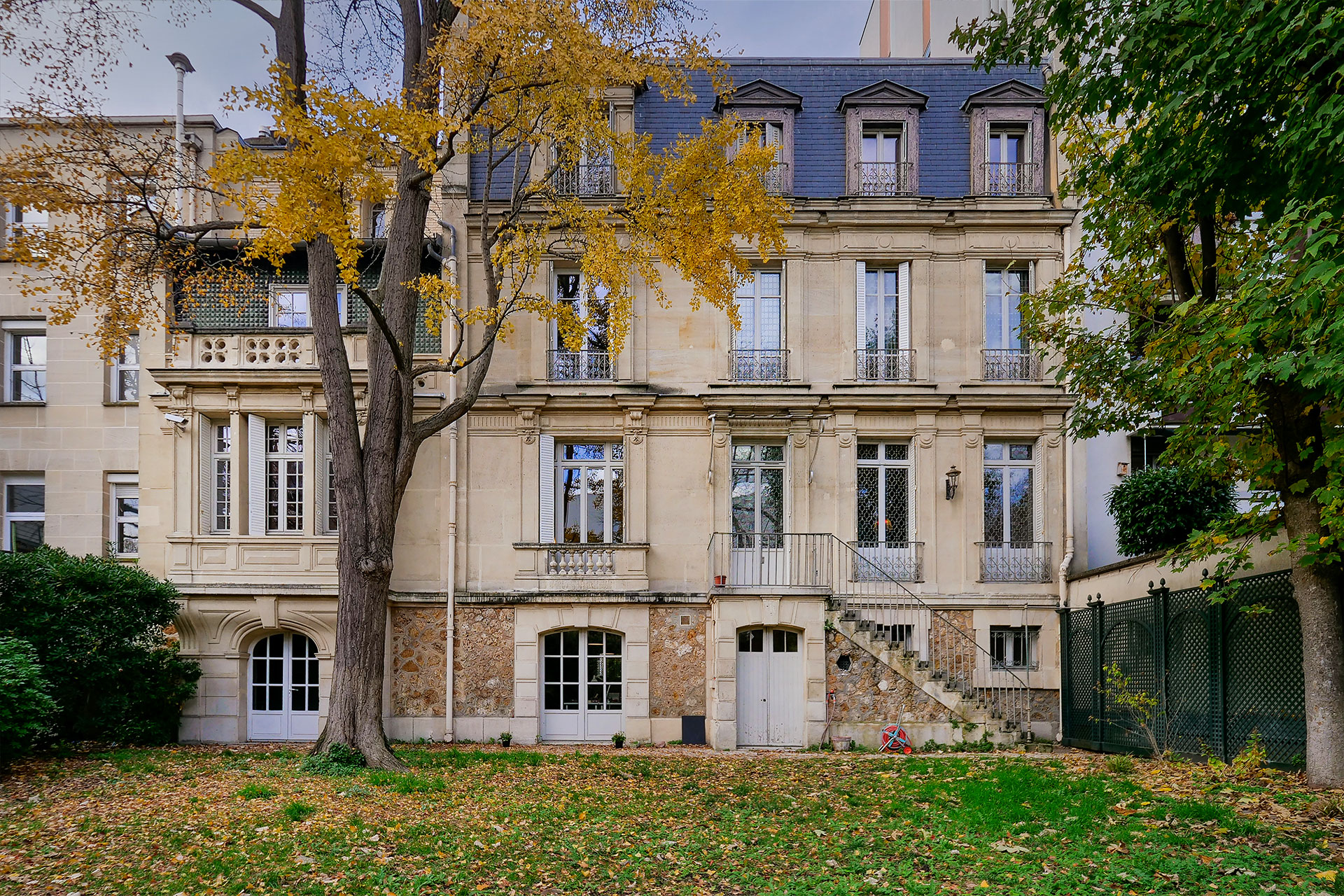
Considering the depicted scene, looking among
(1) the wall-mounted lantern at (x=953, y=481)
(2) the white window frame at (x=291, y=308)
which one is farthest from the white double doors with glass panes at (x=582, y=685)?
(2) the white window frame at (x=291, y=308)

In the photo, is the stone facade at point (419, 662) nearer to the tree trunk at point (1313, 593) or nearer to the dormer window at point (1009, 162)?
the tree trunk at point (1313, 593)

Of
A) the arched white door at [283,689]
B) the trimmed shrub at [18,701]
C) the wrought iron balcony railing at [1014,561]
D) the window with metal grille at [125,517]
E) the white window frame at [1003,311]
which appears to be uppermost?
the white window frame at [1003,311]

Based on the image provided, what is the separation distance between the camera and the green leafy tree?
269 inches

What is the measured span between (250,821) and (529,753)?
5.48 metres

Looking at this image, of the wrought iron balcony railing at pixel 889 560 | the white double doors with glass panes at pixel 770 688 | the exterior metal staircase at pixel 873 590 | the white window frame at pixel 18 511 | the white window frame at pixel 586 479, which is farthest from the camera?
the white window frame at pixel 18 511

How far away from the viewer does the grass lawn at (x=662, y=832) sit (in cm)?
687

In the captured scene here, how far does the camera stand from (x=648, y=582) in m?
16.0

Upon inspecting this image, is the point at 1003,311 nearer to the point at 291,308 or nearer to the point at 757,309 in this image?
the point at 757,309

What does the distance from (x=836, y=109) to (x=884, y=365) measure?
5056mm

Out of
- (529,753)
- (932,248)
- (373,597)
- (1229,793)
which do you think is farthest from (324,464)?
(1229,793)

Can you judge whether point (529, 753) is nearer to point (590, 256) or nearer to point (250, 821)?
point (250, 821)

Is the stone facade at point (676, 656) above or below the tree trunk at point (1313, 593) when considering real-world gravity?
below

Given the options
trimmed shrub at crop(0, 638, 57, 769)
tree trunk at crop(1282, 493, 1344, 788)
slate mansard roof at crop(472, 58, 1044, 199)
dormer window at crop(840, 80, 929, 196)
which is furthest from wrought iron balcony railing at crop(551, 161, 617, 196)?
tree trunk at crop(1282, 493, 1344, 788)

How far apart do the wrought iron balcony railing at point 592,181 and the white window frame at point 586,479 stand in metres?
4.60
